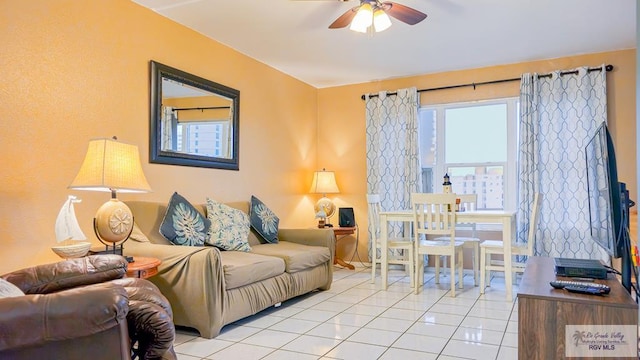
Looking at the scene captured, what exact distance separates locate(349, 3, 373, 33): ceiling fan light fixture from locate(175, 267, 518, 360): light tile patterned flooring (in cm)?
213

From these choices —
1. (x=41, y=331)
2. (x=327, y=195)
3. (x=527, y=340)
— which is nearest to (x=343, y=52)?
(x=327, y=195)

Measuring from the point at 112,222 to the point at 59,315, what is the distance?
1218 millimetres

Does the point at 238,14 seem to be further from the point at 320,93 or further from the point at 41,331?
the point at 41,331

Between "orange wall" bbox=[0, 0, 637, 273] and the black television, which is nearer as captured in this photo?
the black television

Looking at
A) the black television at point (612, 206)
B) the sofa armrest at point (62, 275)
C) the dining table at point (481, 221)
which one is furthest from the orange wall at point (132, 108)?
the black television at point (612, 206)

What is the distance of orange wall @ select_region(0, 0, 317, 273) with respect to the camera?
8.32 feet

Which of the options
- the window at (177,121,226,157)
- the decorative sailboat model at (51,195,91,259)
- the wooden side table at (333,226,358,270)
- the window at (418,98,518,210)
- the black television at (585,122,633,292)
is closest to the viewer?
the black television at (585,122,633,292)

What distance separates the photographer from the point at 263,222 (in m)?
4.16

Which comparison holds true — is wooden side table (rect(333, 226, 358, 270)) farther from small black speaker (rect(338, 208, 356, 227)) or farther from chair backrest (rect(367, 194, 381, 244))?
chair backrest (rect(367, 194, 381, 244))

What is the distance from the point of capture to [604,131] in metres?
1.77

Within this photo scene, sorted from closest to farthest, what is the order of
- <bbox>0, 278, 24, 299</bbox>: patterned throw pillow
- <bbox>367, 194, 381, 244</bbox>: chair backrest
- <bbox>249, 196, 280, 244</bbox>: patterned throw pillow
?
<bbox>0, 278, 24, 299</bbox>: patterned throw pillow, <bbox>249, 196, 280, 244</bbox>: patterned throw pillow, <bbox>367, 194, 381, 244</bbox>: chair backrest

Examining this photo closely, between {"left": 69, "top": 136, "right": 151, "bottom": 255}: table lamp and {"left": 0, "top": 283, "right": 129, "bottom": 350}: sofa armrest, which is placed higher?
{"left": 69, "top": 136, "right": 151, "bottom": 255}: table lamp

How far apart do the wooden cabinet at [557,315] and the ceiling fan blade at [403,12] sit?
6.60 ft

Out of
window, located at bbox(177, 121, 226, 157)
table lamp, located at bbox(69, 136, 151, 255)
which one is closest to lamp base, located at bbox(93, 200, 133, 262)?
table lamp, located at bbox(69, 136, 151, 255)
